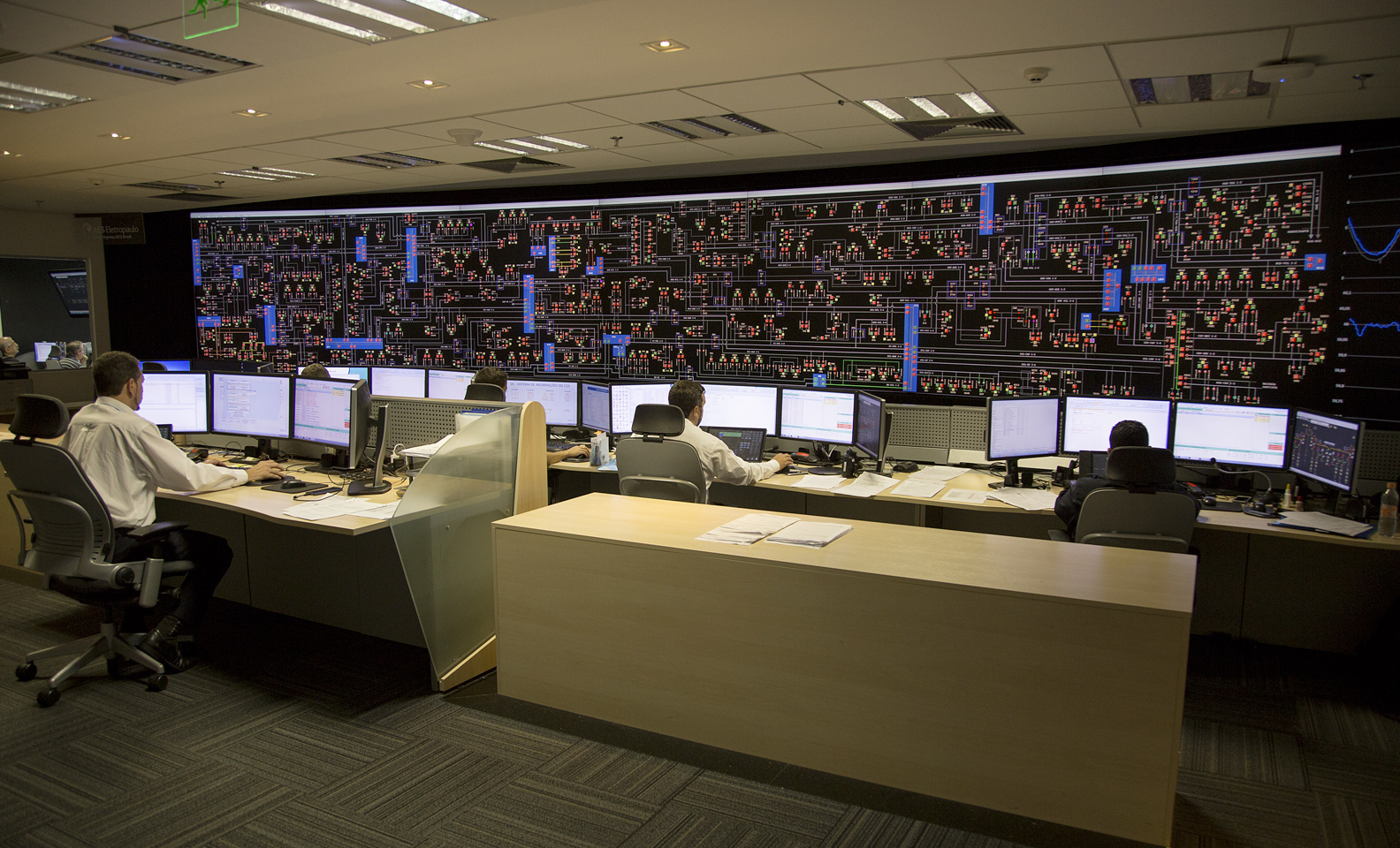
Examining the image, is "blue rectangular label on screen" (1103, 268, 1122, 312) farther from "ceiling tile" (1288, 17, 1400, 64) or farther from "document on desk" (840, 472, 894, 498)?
"document on desk" (840, 472, 894, 498)

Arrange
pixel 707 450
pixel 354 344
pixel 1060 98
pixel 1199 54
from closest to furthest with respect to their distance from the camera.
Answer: pixel 1199 54
pixel 707 450
pixel 1060 98
pixel 354 344

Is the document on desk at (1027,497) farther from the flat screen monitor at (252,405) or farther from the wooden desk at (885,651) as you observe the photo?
the flat screen monitor at (252,405)

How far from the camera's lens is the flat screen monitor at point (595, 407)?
16.7 feet

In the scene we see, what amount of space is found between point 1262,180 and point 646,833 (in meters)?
4.80

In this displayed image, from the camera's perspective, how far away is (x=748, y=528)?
9.20ft

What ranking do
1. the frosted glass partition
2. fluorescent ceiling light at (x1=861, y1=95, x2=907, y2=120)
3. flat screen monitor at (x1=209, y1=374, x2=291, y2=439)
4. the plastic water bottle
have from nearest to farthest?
the frosted glass partition → the plastic water bottle → flat screen monitor at (x1=209, y1=374, x2=291, y2=439) → fluorescent ceiling light at (x1=861, y1=95, x2=907, y2=120)

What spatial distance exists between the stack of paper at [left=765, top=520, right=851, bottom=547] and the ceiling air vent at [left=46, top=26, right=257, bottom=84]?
341 centimetres

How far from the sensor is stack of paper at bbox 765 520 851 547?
2615 mm

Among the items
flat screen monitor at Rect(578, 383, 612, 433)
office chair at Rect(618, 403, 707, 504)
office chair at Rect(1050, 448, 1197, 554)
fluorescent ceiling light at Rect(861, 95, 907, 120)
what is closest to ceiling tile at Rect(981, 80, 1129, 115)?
fluorescent ceiling light at Rect(861, 95, 907, 120)

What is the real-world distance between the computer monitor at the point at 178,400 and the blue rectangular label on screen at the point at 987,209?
15.5 feet

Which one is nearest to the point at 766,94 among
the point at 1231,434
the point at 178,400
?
the point at 1231,434

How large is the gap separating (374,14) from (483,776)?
9.56ft

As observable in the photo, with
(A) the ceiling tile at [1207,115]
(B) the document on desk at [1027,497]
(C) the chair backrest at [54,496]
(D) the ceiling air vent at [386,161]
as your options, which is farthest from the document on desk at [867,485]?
(D) the ceiling air vent at [386,161]

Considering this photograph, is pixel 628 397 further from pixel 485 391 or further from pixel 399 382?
pixel 399 382
